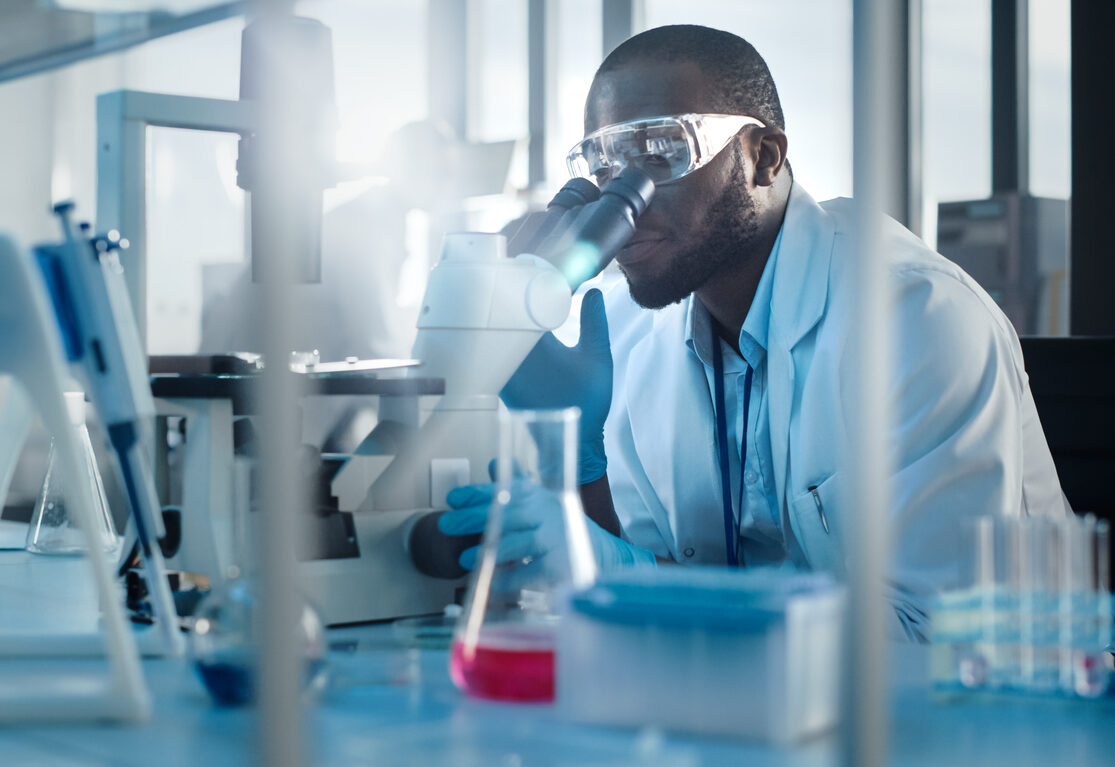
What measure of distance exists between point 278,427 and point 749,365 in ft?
5.23

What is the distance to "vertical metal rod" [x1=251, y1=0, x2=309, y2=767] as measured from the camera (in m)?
0.43

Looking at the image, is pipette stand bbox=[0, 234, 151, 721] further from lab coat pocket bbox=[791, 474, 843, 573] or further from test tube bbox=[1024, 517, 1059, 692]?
lab coat pocket bbox=[791, 474, 843, 573]

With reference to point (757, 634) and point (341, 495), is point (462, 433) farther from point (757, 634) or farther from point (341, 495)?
point (757, 634)

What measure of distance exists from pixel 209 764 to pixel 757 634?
285mm

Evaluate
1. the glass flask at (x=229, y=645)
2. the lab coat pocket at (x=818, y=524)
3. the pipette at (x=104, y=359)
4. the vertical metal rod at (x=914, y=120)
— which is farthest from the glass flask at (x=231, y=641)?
the vertical metal rod at (x=914, y=120)

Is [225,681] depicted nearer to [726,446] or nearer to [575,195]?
[575,195]

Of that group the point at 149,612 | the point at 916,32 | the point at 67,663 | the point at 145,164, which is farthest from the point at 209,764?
the point at 916,32

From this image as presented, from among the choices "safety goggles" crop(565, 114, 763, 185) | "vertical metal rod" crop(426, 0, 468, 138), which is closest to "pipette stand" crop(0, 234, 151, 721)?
"safety goggles" crop(565, 114, 763, 185)

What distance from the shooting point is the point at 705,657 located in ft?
2.02

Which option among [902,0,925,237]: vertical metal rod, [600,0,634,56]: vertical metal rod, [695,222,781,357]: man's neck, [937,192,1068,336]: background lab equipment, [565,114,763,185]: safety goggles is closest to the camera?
[565,114,763,185]: safety goggles

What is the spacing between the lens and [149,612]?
1.04m

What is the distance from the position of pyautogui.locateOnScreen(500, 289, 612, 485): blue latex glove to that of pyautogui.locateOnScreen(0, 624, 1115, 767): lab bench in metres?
0.92

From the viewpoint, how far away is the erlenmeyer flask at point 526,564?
717 mm

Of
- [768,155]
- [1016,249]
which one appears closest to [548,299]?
[768,155]
